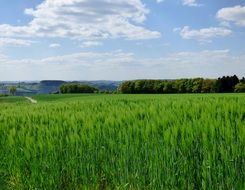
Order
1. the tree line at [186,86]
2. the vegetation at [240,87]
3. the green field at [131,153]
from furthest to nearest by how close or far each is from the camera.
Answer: the tree line at [186,86] → the vegetation at [240,87] → the green field at [131,153]

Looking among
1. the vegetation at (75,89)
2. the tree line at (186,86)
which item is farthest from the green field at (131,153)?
the vegetation at (75,89)

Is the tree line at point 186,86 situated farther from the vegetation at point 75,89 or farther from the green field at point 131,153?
the green field at point 131,153

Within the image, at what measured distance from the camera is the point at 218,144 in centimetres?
561

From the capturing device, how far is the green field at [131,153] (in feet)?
18.2

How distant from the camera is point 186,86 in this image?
89812 millimetres

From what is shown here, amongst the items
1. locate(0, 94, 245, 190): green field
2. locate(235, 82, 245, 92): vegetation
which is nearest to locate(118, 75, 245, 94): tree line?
locate(235, 82, 245, 92): vegetation

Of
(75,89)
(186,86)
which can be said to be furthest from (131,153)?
(75,89)

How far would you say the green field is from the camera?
555 centimetres

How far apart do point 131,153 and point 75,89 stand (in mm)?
123752

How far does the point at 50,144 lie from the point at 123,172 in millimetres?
1693

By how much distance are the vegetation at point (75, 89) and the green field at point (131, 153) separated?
383 feet

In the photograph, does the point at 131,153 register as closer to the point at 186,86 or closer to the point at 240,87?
the point at 240,87

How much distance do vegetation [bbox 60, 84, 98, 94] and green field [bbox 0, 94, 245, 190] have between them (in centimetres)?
11688

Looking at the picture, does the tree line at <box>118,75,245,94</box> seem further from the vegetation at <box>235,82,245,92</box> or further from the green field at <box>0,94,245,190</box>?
the green field at <box>0,94,245,190</box>
